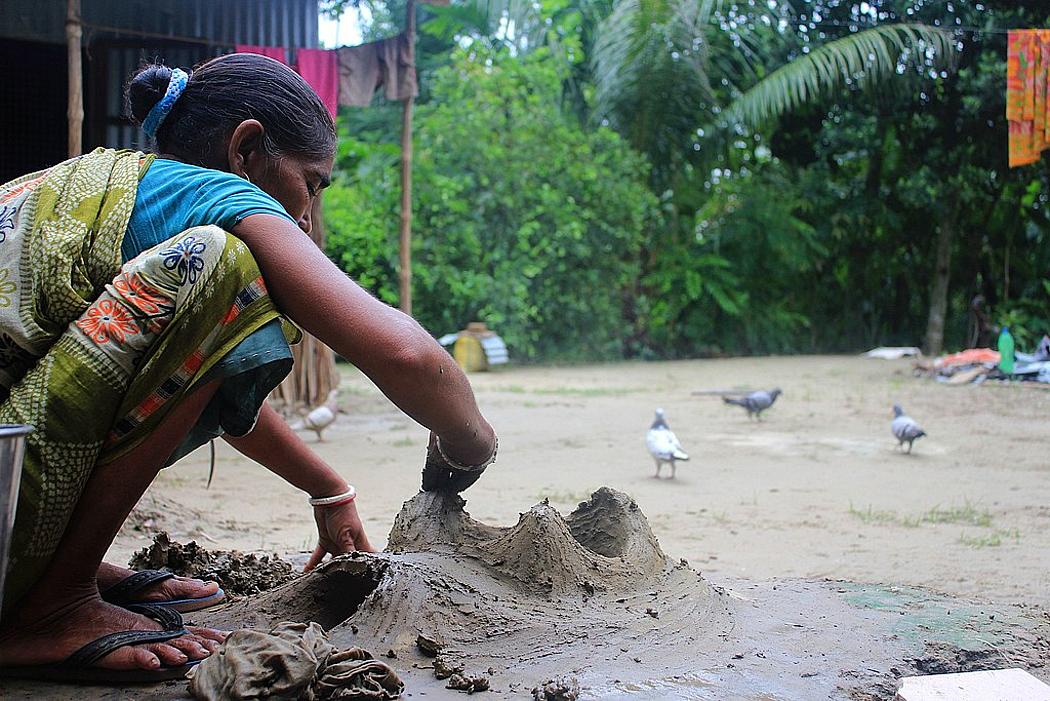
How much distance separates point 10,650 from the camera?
1600 millimetres

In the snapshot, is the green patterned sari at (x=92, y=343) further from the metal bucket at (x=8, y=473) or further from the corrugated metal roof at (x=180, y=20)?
the corrugated metal roof at (x=180, y=20)

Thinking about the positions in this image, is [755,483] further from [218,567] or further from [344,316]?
[344,316]

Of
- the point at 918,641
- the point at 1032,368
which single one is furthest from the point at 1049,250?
the point at 918,641

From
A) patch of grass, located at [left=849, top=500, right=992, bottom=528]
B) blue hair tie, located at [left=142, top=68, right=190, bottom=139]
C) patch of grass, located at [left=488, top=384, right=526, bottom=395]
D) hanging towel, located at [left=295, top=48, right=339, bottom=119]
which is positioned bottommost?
patch of grass, located at [left=488, top=384, right=526, bottom=395]

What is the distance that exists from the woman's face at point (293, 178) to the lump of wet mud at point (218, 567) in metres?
0.96

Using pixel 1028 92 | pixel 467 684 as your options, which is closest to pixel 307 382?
pixel 467 684

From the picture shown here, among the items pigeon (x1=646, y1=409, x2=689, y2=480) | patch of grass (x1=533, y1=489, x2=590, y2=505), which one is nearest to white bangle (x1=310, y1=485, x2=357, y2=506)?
patch of grass (x1=533, y1=489, x2=590, y2=505)

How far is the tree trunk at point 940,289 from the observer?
49.4 ft

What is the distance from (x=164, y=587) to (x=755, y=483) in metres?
3.64

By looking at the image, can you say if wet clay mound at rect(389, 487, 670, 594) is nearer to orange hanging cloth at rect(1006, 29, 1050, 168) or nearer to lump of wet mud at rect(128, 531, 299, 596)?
lump of wet mud at rect(128, 531, 299, 596)

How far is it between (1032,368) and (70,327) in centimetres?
1091

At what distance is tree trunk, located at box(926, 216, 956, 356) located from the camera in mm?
15070

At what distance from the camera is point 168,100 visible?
1.79 meters

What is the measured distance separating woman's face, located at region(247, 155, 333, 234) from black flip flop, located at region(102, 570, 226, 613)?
33.8 inches
